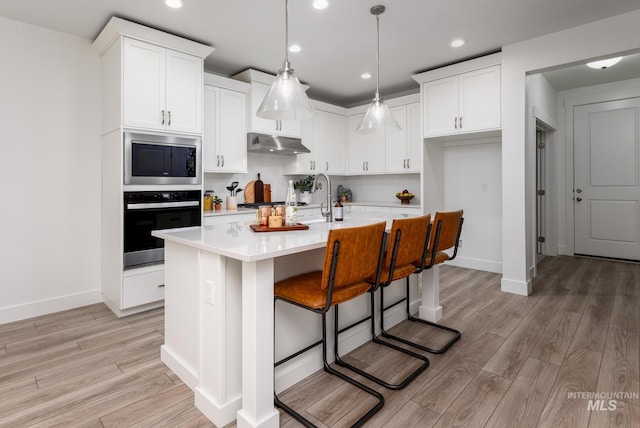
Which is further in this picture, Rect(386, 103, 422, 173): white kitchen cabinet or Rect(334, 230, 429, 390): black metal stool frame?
Rect(386, 103, 422, 173): white kitchen cabinet

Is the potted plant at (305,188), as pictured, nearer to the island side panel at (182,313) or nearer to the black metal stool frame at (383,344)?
the black metal stool frame at (383,344)

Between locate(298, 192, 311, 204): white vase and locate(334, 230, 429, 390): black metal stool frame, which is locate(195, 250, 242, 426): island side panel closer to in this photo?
locate(334, 230, 429, 390): black metal stool frame

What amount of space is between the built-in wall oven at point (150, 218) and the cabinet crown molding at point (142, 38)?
4.47 ft

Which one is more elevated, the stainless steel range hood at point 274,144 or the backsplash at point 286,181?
the stainless steel range hood at point 274,144

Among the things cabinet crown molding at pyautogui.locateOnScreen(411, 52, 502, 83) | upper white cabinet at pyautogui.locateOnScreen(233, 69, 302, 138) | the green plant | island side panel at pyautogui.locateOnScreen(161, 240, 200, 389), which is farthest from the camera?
the green plant

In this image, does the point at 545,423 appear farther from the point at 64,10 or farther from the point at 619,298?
the point at 64,10

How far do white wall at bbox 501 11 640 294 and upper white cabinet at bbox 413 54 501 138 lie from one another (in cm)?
15

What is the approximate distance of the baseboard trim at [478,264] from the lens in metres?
4.52

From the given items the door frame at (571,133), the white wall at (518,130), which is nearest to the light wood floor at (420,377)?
the white wall at (518,130)

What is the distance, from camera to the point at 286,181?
5270 millimetres

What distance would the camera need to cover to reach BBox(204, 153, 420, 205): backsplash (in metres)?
4.43

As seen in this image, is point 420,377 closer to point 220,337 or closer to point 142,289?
point 220,337

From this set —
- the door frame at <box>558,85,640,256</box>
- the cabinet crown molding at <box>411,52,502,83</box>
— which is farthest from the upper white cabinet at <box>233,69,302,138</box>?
the door frame at <box>558,85,640,256</box>

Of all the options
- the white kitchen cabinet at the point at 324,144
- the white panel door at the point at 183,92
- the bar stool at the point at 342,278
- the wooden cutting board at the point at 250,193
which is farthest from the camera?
the white kitchen cabinet at the point at 324,144
